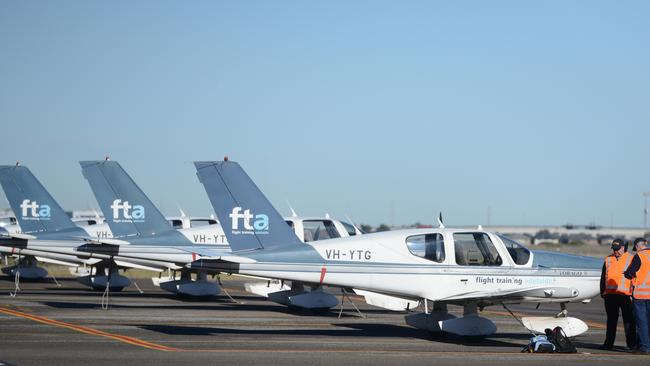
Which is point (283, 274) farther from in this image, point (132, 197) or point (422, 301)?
point (132, 197)

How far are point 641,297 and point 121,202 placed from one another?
50.7 ft

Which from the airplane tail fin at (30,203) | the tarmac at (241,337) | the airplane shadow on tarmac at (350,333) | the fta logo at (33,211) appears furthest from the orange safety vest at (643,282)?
the fta logo at (33,211)

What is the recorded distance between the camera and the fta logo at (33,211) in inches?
1297

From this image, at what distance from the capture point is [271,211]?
20625mm

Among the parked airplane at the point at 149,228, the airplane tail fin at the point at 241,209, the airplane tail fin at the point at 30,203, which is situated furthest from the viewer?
the airplane tail fin at the point at 30,203

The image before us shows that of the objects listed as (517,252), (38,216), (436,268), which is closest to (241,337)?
(436,268)

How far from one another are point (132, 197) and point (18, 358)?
1390cm

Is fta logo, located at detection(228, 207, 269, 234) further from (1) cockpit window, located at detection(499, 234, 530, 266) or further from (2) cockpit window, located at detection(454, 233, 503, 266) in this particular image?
(1) cockpit window, located at detection(499, 234, 530, 266)

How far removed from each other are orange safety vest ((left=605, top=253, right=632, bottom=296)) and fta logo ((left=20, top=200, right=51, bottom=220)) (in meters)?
20.5

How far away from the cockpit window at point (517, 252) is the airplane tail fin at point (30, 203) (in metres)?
17.6

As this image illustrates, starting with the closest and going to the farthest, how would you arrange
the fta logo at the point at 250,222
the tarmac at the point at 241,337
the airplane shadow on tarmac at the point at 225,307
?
the tarmac at the point at 241,337 → the fta logo at the point at 250,222 → the airplane shadow on tarmac at the point at 225,307

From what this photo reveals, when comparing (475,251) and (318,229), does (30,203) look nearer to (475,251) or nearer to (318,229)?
(318,229)

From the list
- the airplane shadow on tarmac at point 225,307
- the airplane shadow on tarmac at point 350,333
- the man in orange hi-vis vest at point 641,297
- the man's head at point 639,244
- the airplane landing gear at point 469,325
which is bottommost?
the airplane shadow on tarmac at point 225,307

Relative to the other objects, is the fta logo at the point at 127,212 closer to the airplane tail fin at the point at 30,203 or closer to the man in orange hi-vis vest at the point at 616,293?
the airplane tail fin at the point at 30,203
